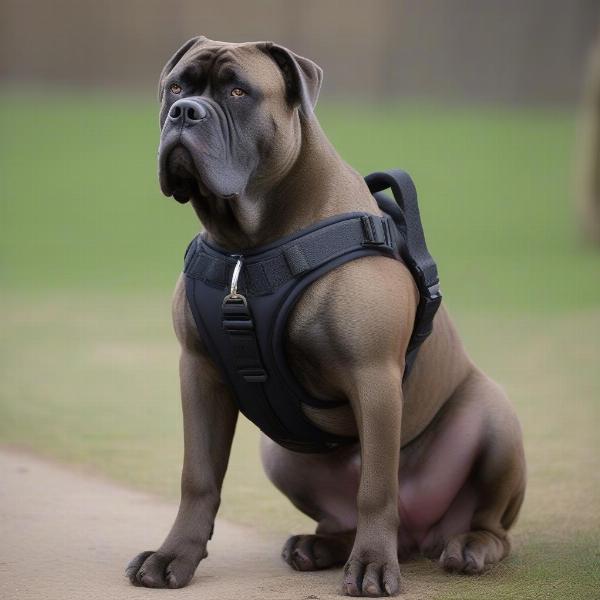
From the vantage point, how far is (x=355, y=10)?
15945mm

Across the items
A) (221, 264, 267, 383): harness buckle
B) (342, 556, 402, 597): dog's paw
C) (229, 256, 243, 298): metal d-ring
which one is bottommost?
(342, 556, 402, 597): dog's paw

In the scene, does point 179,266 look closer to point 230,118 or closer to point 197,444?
point 197,444

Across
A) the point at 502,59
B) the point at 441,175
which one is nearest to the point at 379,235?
the point at 441,175

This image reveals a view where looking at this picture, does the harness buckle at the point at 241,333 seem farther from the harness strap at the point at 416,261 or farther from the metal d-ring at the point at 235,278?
the harness strap at the point at 416,261

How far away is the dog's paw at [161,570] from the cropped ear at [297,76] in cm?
112

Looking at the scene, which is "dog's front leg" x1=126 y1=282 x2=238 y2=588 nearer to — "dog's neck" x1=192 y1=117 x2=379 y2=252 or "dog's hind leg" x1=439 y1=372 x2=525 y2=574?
"dog's neck" x1=192 y1=117 x2=379 y2=252

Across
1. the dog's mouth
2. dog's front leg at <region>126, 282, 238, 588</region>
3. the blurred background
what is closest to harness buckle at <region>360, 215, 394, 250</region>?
the dog's mouth

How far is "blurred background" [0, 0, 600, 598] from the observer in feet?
14.6

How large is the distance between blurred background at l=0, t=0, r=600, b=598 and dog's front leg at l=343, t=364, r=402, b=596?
23 cm

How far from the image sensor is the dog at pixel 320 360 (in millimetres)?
2738

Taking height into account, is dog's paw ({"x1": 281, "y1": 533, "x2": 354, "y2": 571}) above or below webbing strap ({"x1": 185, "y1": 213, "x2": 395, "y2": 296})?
below

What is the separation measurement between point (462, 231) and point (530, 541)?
7271mm

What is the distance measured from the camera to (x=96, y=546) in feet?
10.6

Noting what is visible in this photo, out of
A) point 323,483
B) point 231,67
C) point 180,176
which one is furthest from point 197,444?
point 231,67
